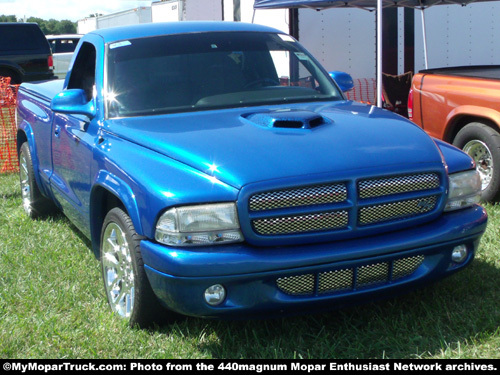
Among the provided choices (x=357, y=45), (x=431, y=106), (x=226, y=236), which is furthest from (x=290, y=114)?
(x=357, y=45)

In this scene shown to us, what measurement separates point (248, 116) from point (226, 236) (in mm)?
988

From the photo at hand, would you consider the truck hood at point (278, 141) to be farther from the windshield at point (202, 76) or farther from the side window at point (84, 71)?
the side window at point (84, 71)

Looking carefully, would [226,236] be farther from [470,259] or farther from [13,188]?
[13,188]

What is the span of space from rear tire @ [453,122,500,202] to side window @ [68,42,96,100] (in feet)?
11.3

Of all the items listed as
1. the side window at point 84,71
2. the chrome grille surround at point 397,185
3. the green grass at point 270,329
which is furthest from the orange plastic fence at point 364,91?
the chrome grille surround at point 397,185

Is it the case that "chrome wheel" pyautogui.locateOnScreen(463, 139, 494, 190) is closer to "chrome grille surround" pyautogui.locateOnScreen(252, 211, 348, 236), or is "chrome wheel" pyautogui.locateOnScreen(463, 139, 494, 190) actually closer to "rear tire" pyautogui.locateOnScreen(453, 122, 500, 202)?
"rear tire" pyautogui.locateOnScreen(453, 122, 500, 202)

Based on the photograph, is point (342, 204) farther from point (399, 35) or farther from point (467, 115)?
point (399, 35)

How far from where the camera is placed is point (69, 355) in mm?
3408

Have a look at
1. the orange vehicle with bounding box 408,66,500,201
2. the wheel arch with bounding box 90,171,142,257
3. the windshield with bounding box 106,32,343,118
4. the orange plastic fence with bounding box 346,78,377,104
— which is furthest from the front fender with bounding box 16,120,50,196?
the orange plastic fence with bounding box 346,78,377,104

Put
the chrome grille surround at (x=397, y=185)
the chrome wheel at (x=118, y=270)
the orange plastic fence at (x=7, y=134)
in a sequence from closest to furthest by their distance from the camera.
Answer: the chrome grille surround at (x=397, y=185) → the chrome wheel at (x=118, y=270) → the orange plastic fence at (x=7, y=134)

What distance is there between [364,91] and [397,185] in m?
10.4

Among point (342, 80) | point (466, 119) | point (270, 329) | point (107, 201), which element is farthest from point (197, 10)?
point (270, 329)

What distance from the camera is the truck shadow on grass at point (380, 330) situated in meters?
3.37

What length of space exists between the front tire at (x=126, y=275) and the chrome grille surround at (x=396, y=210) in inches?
44.1
